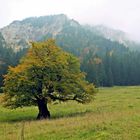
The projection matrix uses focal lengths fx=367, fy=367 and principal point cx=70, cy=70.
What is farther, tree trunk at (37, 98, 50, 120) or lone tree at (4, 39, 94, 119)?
tree trunk at (37, 98, 50, 120)

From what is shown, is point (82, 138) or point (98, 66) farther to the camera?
point (98, 66)

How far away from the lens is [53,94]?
1791 inches

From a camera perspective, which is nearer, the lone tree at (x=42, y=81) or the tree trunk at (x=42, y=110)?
the lone tree at (x=42, y=81)

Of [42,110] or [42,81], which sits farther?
[42,110]

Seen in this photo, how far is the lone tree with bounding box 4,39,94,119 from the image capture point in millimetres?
43781

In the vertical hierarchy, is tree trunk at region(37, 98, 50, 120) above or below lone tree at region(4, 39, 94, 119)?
below

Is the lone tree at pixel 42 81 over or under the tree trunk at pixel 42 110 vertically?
over

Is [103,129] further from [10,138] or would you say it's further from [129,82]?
[129,82]

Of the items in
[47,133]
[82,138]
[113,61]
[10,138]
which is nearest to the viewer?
[82,138]

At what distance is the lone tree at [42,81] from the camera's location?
4378cm

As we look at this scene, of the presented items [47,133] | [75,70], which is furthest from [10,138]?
[75,70]

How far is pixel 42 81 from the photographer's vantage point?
144 ft

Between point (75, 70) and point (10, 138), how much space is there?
76.6 ft

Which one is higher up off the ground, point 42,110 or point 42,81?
point 42,81
